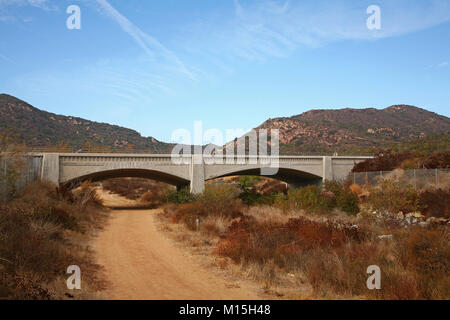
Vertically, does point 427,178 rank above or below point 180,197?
above

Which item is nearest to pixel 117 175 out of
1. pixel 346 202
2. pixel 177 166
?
pixel 177 166

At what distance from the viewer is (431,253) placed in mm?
6941

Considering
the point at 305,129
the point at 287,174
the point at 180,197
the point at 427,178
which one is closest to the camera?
the point at 427,178

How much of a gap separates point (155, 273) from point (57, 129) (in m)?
74.0

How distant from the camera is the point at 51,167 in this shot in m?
28.3

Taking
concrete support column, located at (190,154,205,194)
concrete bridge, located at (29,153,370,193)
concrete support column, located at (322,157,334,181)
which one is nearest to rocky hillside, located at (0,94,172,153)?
concrete bridge, located at (29,153,370,193)

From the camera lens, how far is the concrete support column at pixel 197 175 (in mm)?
33562

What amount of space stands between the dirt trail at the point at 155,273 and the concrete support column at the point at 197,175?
19.6 m

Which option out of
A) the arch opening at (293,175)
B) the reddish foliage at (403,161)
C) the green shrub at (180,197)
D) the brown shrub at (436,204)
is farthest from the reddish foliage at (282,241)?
the arch opening at (293,175)

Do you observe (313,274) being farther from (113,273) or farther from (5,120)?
(5,120)

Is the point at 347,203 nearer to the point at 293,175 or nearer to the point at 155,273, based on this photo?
the point at 155,273

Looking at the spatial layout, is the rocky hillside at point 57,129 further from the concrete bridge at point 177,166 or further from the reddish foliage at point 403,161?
the reddish foliage at point 403,161

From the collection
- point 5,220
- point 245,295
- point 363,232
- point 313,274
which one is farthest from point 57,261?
point 363,232
